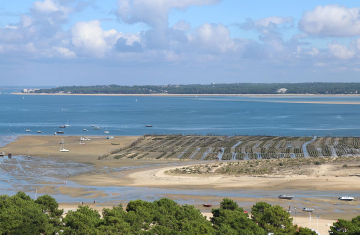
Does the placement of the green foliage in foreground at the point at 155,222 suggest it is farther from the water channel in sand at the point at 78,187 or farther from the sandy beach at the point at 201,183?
the water channel in sand at the point at 78,187

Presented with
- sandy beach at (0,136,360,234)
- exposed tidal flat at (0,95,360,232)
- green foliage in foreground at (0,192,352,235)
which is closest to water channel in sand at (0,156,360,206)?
exposed tidal flat at (0,95,360,232)

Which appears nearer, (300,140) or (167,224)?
(167,224)

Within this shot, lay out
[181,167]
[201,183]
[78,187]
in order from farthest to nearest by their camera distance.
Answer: [181,167]
[201,183]
[78,187]

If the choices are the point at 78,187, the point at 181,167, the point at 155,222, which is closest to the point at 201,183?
the point at 181,167

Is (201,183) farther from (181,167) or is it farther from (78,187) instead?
(78,187)

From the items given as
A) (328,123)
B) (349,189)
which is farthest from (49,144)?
(328,123)

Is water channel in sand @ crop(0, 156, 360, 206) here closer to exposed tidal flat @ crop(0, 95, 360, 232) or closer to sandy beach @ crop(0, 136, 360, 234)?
exposed tidal flat @ crop(0, 95, 360, 232)

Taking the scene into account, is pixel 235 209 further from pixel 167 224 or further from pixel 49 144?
pixel 49 144

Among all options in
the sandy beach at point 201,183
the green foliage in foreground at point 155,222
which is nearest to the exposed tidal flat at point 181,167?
the sandy beach at point 201,183
